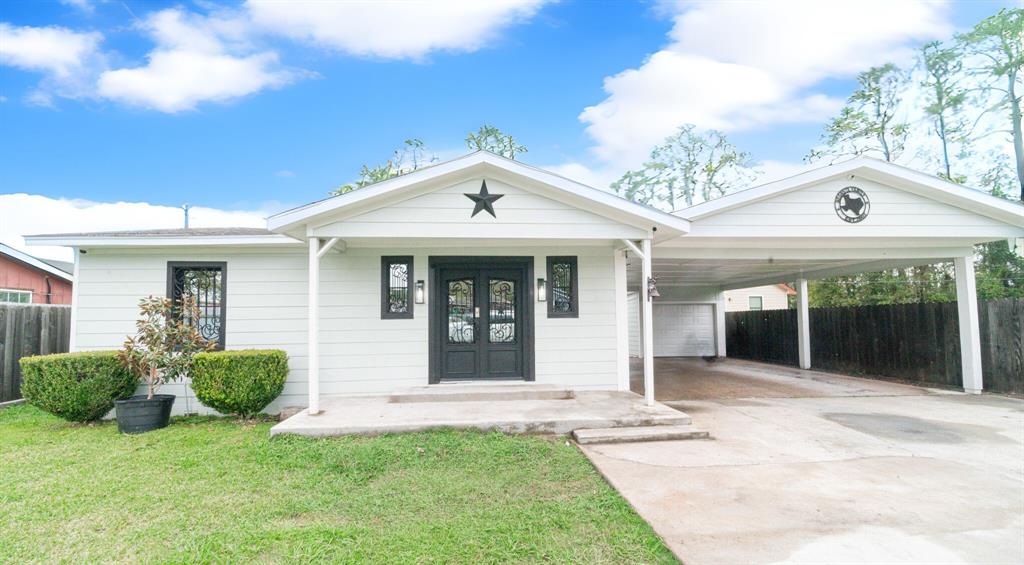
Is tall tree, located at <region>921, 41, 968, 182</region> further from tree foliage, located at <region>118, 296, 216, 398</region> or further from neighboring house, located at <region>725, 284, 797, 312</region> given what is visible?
tree foliage, located at <region>118, 296, 216, 398</region>

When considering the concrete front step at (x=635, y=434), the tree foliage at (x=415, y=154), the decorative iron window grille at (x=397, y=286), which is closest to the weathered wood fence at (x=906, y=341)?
the concrete front step at (x=635, y=434)

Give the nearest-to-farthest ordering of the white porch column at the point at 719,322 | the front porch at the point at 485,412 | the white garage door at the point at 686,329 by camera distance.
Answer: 1. the front porch at the point at 485,412
2. the white porch column at the point at 719,322
3. the white garage door at the point at 686,329

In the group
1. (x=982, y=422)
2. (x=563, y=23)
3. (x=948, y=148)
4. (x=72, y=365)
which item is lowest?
(x=982, y=422)

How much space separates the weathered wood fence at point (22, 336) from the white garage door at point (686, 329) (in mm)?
14656

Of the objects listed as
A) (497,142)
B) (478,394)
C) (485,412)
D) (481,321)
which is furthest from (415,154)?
(485,412)

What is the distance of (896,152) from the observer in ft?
49.3

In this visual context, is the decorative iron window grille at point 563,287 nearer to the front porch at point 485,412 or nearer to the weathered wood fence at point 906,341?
the front porch at point 485,412

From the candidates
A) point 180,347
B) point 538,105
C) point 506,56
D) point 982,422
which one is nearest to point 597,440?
point 982,422

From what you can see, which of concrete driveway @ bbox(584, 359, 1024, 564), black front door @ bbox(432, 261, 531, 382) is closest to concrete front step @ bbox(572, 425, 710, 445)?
concrete driveway @ bbox(584, 359, 1024, 564)

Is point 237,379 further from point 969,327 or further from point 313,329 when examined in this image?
point 969,327

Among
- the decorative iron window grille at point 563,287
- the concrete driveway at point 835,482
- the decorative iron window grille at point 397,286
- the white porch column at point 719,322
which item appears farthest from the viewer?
the white porch column at point 719,322

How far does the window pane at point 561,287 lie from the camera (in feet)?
23.3

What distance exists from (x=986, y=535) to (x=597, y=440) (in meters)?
2.82

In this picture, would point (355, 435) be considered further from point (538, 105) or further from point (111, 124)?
point (111, 124)
